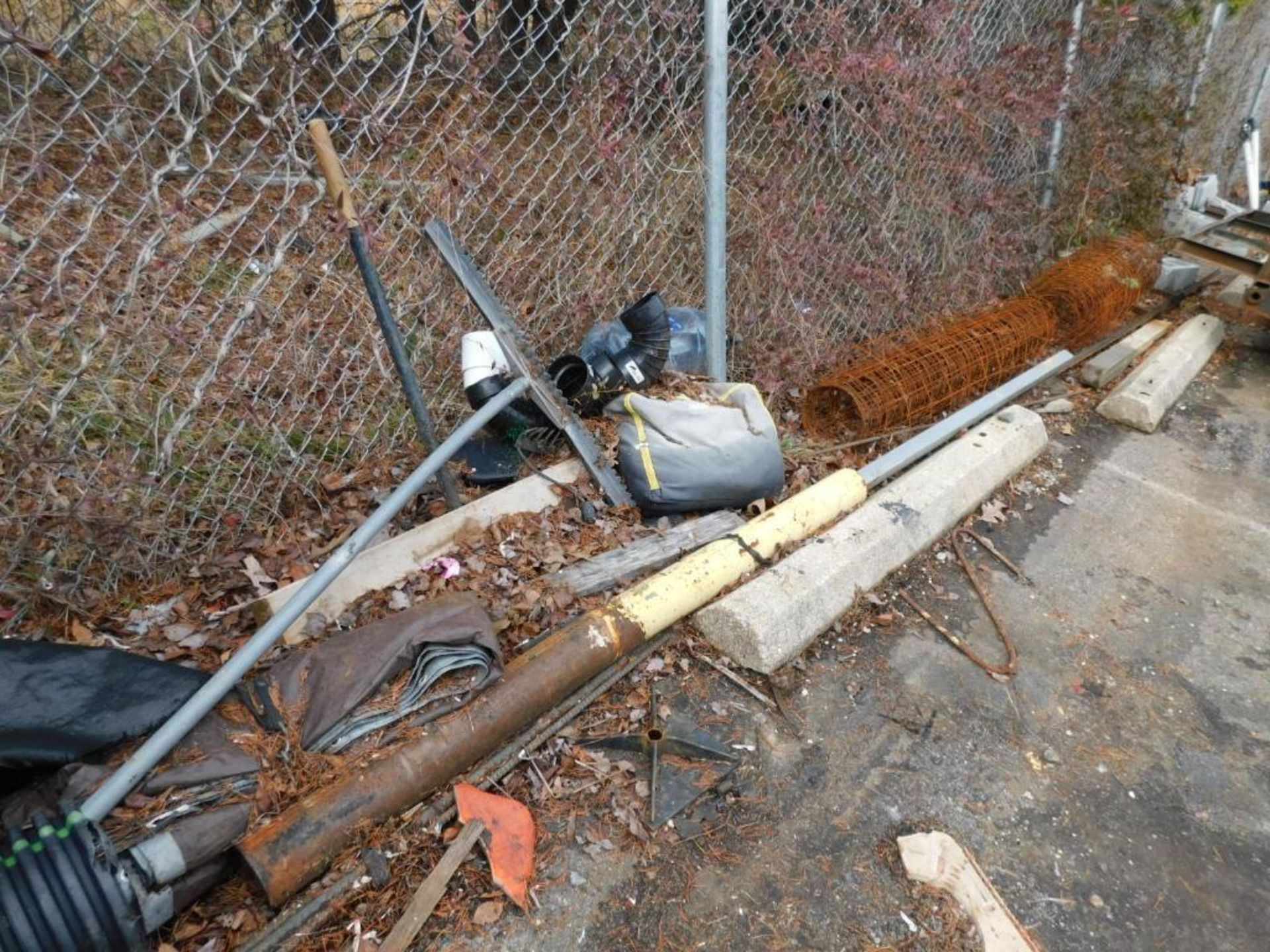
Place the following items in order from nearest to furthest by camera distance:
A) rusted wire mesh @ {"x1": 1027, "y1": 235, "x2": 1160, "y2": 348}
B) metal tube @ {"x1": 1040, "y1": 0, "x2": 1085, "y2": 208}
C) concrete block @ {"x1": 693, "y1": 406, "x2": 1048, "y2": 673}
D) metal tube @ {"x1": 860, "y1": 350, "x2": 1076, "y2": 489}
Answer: concrete block @ {"x1": 693, "y1": 406, "x2": 1048, "y2": 673}
metal tube @ {"x1": 860, "y1": 350, "x2": 1076, "y2": 489}
rusted wire mesh @ {"x1": 1027, "y1": 235, "x2": 1160, "y2": 348}
metal tube @ {"x1": 1040, "y1": 0, "x2": 1085, "y2": 208}

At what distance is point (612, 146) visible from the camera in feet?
10.1

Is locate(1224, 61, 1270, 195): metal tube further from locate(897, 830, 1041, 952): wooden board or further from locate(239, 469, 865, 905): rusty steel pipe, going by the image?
locate(897, 830, 1041, 952): wooden board

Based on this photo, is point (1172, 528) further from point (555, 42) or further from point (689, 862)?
point (555, 42)

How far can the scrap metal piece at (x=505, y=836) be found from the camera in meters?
1.79

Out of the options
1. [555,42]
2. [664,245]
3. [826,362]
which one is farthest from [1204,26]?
[555,42]

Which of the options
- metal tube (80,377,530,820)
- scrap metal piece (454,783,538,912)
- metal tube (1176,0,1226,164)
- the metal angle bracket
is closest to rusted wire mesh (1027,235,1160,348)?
metal tube (1176,0,1226,164)

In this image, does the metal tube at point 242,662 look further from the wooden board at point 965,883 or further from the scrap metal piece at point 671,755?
the wooden board at point 965,883

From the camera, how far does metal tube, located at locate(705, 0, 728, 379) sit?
8.97 ft

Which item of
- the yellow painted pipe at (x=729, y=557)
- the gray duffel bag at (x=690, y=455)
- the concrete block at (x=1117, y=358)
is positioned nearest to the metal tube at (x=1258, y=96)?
the concrete block at (x=1117, y=358)

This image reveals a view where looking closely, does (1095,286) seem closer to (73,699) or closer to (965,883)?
(965,883)

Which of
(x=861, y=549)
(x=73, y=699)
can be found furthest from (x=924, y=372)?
(x=73, y=699)

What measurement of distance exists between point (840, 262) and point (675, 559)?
2.31 metres

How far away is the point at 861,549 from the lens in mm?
2721

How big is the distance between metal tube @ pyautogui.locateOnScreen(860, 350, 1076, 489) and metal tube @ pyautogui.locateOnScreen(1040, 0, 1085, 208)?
1.62 meters
